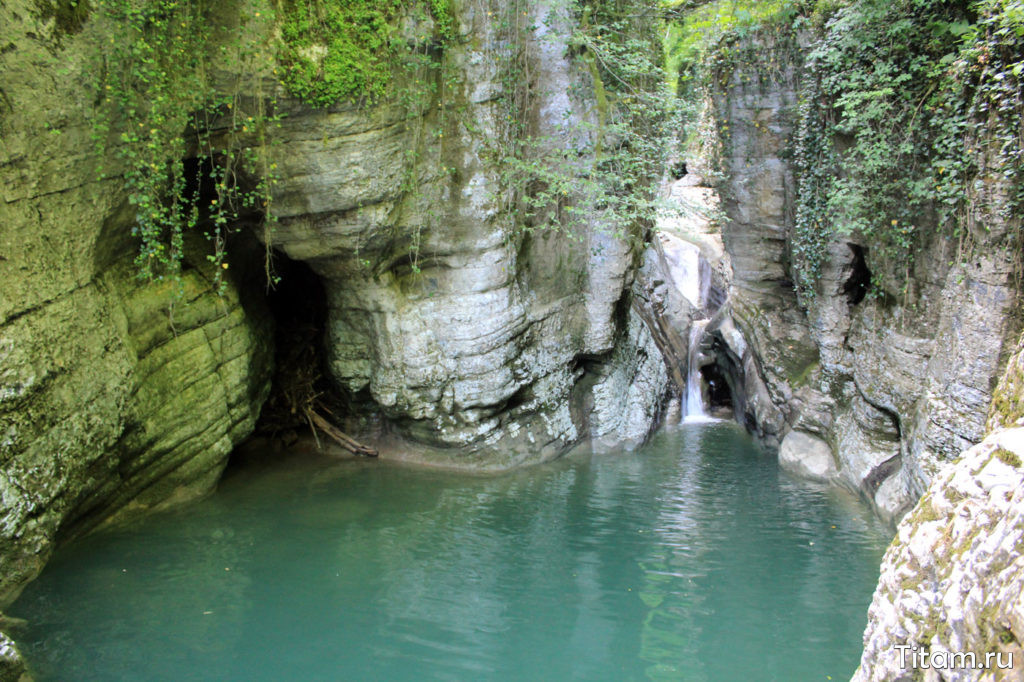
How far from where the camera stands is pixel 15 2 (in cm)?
581

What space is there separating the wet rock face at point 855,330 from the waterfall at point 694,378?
1660 mm

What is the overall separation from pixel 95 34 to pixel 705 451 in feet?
32.2

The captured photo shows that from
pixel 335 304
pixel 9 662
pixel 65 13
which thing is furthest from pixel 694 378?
pixel 9 662

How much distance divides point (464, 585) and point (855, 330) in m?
6.70

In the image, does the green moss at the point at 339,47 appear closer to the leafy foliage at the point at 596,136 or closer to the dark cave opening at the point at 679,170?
the leafy foliage at the point at 596,136

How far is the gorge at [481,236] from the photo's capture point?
21.2ft

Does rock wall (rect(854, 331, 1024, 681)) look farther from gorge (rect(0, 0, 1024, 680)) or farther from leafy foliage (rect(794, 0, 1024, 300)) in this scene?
leafy foliage (rect(794, 0, 1024, 300))

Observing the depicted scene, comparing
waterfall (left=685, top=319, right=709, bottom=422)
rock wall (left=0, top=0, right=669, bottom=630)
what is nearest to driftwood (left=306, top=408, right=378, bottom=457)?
rock wall (left=0, top=0, right=669, bottom=630)

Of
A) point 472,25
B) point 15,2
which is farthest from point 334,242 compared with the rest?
point 15,2

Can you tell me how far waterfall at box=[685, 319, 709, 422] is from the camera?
14117mm

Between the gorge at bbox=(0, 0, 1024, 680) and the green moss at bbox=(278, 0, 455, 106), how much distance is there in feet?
0.11

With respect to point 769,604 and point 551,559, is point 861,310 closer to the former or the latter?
point 769,604

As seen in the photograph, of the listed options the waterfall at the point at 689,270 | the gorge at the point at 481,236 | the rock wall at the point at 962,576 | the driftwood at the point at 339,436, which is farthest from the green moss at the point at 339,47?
the waterfall at the point at 689,270

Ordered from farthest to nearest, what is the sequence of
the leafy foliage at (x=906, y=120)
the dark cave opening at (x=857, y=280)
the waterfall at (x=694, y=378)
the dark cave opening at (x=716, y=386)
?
the dark cave opening at (x=716, y=386) < the waterfall at (x=694, y=378) < the dark cave opening at (x=857, y=280) < the leafy foliage at (x=906, y=120)
